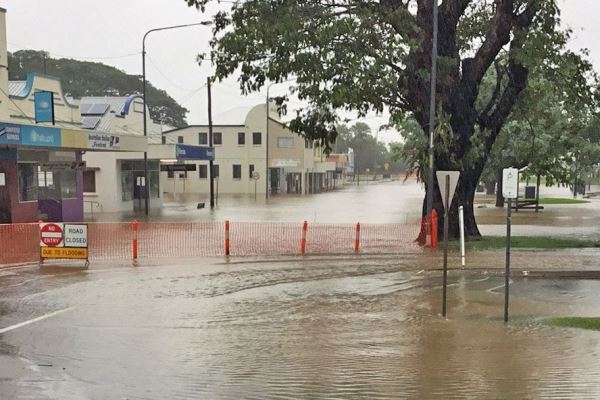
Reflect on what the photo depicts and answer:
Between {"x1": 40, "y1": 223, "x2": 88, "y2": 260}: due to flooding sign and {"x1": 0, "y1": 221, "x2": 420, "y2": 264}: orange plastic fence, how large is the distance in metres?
0.85

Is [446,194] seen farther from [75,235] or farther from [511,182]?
[75,235]

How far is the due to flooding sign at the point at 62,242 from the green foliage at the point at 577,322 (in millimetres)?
10562

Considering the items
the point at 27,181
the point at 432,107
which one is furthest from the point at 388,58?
the point at 27,181

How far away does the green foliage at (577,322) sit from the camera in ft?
28.0

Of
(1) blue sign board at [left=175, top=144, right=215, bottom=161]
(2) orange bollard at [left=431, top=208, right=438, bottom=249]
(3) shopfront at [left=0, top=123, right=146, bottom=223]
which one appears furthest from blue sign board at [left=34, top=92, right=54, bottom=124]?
(2) orange bollard at [left=431, top=208, right=438, bottom=249]

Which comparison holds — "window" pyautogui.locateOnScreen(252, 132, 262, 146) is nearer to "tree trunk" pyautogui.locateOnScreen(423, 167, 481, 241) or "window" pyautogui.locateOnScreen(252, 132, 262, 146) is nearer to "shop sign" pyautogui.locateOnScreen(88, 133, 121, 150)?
"shop sign" pyautogui.locateOnScreen(88, 133, 121, 150)

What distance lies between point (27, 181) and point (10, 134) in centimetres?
459

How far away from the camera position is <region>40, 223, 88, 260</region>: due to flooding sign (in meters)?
14.7

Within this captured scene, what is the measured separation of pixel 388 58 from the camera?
16938mm

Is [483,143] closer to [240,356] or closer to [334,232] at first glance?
[334,232]

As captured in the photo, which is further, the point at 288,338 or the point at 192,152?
the point at 192,152

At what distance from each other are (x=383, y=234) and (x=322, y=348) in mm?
13770

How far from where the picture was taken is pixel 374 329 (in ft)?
28.5

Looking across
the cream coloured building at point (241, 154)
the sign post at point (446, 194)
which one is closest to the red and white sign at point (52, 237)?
the sign post at point (446, 194)
